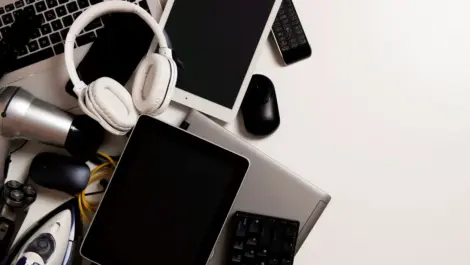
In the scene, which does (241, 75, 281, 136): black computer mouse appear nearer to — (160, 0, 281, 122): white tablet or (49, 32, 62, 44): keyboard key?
(160, 0, 281, 122): white tablet

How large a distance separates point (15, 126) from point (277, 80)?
14.4 inches

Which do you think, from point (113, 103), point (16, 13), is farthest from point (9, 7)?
point (113, 103)

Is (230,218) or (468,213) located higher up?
(230,218)

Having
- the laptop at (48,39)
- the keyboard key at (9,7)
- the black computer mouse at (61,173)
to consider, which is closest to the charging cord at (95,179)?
the black computer mouse at (61,173)

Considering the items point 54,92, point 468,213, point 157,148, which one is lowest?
point 468,213

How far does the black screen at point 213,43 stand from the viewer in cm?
93

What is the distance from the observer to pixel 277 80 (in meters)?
0.97

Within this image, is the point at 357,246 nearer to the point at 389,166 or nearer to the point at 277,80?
the point at 389,166

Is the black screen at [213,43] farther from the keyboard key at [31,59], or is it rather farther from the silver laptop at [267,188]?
the keyboard key at [31,59]

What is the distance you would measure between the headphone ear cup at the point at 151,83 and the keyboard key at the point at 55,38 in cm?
14

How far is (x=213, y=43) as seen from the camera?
93 centimetres

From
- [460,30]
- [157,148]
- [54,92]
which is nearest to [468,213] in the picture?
[460,30]

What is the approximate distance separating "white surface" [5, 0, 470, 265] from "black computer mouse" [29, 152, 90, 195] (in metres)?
0.26

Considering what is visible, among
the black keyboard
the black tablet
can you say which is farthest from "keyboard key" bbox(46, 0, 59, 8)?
the black keyboard
